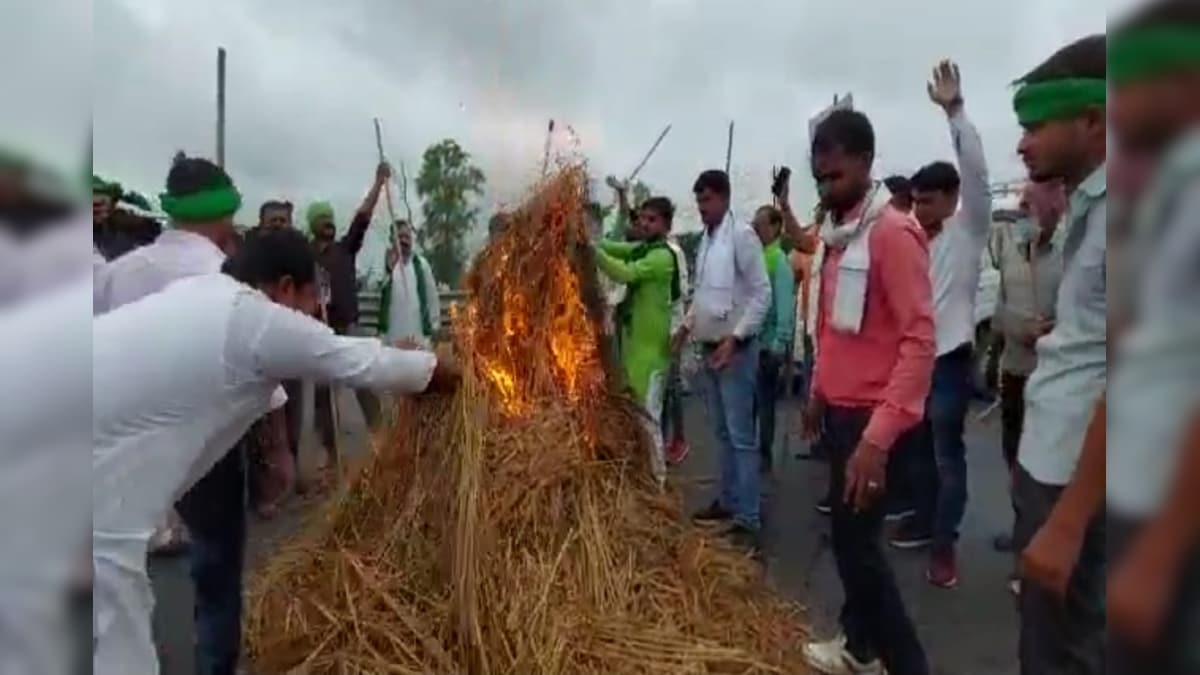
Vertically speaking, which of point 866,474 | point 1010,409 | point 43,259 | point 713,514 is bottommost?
point 713,514

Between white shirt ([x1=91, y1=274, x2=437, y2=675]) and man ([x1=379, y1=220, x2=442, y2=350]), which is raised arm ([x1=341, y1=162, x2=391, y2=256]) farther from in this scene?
white shirt ([x1=91, y1=274, x2=437, y2=675])

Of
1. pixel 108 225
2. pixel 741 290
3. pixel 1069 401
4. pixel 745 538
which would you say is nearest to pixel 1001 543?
pixel 745 538

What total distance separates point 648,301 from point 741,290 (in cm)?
36

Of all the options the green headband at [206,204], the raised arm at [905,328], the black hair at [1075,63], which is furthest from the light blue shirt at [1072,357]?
the green headband at [206,204]

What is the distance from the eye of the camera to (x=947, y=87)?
1.91 meters

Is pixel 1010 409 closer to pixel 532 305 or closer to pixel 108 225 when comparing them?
pixel 532 305

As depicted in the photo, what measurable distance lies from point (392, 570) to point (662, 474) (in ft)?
2.49

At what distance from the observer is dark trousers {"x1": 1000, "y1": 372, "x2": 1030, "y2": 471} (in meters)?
2.48

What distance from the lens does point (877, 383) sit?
257cm

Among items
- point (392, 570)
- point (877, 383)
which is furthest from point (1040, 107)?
point (392, 570)

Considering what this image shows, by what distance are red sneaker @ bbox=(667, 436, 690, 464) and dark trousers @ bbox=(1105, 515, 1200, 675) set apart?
258 cm

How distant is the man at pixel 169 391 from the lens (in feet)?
5.93

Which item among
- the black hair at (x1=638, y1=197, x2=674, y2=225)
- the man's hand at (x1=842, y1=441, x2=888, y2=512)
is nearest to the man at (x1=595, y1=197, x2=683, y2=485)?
the black hair at (x1=638, y1=197, x2=674, y2=225)

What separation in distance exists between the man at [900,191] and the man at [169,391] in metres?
1.10
